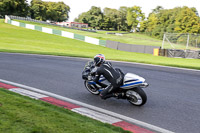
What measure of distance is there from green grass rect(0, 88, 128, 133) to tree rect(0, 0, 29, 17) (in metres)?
89.0

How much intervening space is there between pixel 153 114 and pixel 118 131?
1.71 m

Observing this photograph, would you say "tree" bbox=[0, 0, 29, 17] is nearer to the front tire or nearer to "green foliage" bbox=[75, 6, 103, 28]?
"green foliage" bbox=[75, 6, 103, 28]

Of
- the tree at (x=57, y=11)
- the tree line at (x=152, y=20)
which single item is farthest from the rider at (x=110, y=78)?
the tree at (x=57, y=11)

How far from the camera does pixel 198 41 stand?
86.1ft

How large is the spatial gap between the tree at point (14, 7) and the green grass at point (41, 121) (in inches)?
3504

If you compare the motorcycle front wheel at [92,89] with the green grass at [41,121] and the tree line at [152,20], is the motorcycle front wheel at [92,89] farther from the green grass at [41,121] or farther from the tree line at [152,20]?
the tree line at [152,20]

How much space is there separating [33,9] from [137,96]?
10929cm

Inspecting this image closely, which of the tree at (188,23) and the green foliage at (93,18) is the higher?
the green foliage at (93,18)

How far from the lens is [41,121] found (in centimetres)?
421

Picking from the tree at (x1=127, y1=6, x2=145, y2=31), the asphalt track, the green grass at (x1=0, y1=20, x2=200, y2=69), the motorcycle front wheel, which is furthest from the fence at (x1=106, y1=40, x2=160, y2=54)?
the tree at (x1=127, y1=6, x2=145, y2=31)

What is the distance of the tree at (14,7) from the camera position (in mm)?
84500

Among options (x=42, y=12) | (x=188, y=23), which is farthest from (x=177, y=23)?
(x=42, y=12)

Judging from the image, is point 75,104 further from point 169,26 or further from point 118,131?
point 169,26

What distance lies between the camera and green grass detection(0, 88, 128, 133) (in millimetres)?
3854
